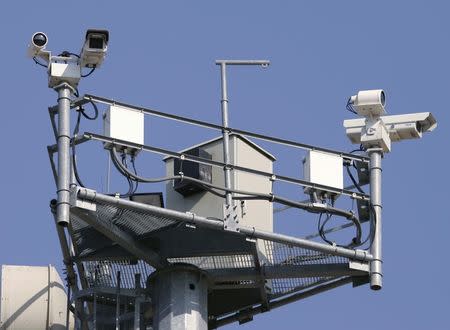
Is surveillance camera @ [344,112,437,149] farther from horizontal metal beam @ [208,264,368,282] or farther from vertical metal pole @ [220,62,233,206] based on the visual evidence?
horizontal metal beam @ [208,264,368,282]

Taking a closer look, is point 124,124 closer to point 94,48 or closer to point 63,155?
point 63,155

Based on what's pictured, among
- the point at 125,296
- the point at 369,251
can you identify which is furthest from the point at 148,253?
the point at 369,251

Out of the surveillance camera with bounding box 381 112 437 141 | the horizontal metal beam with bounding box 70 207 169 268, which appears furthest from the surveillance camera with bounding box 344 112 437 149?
the horizontal metal beam with bounding box 70 207 169 268

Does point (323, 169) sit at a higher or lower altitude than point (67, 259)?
higher

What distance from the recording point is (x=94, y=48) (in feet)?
114

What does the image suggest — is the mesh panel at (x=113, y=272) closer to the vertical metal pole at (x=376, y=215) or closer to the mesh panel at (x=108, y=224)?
the mesh panel at (x=108, y=224)

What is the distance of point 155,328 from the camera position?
35.2 m

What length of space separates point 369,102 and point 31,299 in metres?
6.92

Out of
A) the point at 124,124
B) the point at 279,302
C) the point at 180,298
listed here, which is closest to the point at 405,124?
the point at 279,302

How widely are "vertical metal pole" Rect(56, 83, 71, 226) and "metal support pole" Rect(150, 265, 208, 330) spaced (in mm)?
2701

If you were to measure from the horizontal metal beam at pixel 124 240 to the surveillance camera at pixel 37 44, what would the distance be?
3033mm

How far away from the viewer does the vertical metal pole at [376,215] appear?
35.2 meters

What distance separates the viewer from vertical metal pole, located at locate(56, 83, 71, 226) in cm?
3344

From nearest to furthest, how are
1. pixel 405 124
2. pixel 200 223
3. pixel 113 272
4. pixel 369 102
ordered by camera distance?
pixel 200 223 → pixel 113 272 → pixel 369 102 → pixel 405 124
